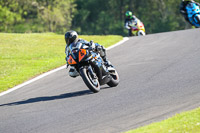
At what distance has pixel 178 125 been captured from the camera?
634 centimetres

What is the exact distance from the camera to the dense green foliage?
5659cm

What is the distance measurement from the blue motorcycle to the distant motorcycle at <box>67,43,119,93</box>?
14.1 meters

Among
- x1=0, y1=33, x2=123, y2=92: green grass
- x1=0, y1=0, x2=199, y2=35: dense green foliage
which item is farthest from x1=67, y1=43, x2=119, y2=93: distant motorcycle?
x1=0, y1=0, x2=199, y2=35: dense green foliage

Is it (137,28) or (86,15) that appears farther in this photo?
(86,15)

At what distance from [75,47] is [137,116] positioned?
10.1 ft

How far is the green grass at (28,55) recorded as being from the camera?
14.7 m

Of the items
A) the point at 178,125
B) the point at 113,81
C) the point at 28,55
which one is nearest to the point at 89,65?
the point at 113,81

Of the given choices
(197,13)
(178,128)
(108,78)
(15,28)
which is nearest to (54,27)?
(15,28)

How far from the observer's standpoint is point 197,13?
23422 mm

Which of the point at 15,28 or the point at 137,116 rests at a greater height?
the point at 137,116

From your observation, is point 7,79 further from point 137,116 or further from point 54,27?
point 54,27

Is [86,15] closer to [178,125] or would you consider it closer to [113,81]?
[113,81]

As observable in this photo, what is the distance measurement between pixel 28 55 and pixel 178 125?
1344cm

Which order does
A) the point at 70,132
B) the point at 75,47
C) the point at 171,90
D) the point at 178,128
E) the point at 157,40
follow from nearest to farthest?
the point at 178,128 < the point at 70,132 < the point at 171,90 < the point at 75,47 < the point at 157,40
